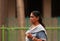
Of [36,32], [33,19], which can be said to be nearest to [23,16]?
[33,19]

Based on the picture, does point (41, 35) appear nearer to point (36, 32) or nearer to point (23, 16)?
point (36, 32)

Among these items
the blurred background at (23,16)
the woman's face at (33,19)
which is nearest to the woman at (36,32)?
the woman's face at (33,19)

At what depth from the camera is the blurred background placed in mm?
6195

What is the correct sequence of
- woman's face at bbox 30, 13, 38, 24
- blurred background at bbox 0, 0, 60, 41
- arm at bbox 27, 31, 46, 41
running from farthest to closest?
blurred background at bbox 0, 0, 60, 41
woman's face at bbox 30, 13, 38, 24
arm at bbox 27, 31, 46, 41

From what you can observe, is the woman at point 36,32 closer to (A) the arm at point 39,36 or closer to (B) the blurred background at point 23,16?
(A) the arm at point 39,36

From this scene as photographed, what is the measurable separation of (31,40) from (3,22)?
4.08 meters

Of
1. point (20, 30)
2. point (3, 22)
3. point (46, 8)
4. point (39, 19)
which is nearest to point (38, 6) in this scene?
point (46, 8)

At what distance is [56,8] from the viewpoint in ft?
37.3

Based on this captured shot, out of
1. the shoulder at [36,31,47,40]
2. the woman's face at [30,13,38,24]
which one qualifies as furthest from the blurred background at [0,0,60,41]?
the shoulder at [36,31,47,40]

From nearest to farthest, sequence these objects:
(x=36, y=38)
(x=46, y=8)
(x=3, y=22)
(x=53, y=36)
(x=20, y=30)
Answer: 1. (x=36, y=38)
2. (x=20, y=30)
3. (x=53, y=36)
4. (x=3, y=22)
5. (x=46, y=8)

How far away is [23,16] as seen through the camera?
5.98 metres

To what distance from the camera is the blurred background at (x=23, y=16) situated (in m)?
6.20

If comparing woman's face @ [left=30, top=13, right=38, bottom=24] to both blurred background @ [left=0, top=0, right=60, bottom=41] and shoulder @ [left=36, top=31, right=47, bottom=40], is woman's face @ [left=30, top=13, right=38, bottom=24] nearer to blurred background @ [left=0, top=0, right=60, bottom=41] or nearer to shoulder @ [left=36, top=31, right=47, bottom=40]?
shoulder @ [left=36, top=31, right=47, bottom=40]

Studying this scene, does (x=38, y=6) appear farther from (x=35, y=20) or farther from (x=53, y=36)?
(x=35, y=20)
